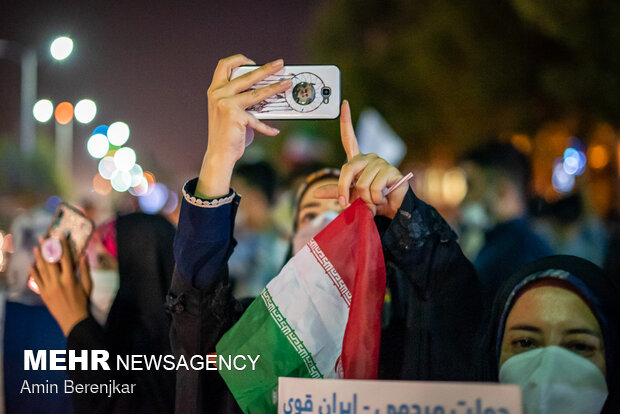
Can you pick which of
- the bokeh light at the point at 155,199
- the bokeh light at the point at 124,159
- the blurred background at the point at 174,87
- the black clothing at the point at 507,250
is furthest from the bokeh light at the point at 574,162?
the bokeh light at the point at 124,159

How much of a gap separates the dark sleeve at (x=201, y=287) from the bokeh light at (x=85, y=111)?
784mm

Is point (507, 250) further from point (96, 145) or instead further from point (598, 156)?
point (96, 145)

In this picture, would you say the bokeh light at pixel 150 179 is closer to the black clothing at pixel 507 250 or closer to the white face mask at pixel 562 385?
the black clothing at pixel 507 250

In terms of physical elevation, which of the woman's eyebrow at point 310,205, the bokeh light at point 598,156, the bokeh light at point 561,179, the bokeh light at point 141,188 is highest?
the bokeh light at point 598,156

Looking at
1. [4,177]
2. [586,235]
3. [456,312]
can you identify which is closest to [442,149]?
[586,235]

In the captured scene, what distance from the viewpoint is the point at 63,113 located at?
2094mm

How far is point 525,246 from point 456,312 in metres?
0.76

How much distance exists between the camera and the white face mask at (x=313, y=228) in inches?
75.6

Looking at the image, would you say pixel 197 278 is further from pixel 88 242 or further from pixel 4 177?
pixel 4 177

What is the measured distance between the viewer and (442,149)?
2.89 metres

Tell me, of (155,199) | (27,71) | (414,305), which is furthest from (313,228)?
(27,71)

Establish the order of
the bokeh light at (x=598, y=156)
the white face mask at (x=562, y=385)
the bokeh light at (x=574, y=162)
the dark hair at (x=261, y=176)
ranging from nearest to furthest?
1. the white face mask at (x=562, y=385)
2. the dark hair at (x=261, y=176)
3. the bokeh light at (x=574, y=162)
4. the bokeh light at (x=598, y=156)

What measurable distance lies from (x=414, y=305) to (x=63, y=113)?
1474mm

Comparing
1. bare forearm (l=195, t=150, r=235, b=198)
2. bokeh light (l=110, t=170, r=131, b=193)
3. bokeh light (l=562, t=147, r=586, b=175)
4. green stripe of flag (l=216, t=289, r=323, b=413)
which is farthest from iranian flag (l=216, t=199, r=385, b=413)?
bokeh light (l=562, t=147, r=586, b=175)
